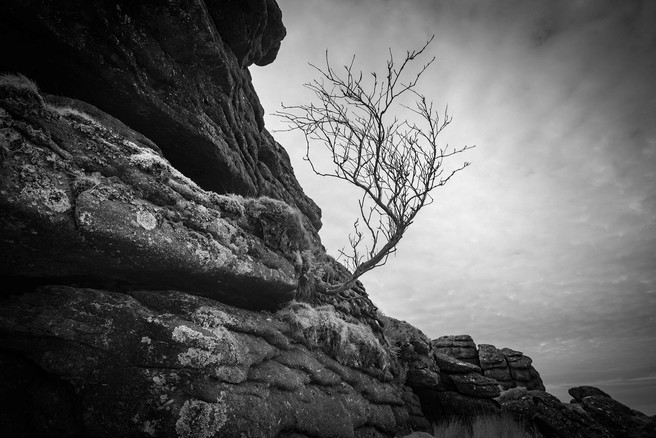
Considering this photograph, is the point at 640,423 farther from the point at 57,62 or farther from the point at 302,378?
the point at 57,62

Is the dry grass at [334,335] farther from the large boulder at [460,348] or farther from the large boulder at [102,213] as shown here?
the large boulder at [460,348]

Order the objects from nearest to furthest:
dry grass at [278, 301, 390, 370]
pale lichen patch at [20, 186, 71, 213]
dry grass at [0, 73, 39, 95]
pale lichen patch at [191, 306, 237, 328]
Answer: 1. pale lichen patch at [20, 186, 71, 213]
2. dry grass at [0, 73, 39, 95]
3. pale lichen patch at [191, 306, 237, 328]
4. dry grass at [278, 301, 390, 370]

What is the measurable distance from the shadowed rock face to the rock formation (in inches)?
1.4

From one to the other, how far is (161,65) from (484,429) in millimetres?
16370

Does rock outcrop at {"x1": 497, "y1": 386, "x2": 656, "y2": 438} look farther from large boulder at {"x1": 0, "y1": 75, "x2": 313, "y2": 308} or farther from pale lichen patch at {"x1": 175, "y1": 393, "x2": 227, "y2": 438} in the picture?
pale lichen patch at {"x1": 175, "y1": 393, "x2": 227, "y2": 438}

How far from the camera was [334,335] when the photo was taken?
29.0ft

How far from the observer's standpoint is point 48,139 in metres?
4.77

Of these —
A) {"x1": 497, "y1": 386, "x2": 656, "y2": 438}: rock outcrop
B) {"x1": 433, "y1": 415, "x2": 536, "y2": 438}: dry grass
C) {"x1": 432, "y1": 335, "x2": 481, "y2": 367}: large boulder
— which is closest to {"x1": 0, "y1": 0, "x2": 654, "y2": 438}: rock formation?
{"x1": 433, "y1": 415, "x2": 536, "y2": 438}: dry grass

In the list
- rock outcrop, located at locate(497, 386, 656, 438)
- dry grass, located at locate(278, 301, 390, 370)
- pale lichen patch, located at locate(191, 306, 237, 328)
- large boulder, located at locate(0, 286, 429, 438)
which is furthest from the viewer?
rock outcrop, located at locate(497, 386, 656, 438)

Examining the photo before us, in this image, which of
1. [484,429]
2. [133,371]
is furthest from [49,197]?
[484,429]

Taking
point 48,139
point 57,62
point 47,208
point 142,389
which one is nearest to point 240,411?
point 142,389

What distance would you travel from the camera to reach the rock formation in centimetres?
437

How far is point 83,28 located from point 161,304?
5.86 m

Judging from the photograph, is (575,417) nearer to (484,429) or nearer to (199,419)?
(484,429)
